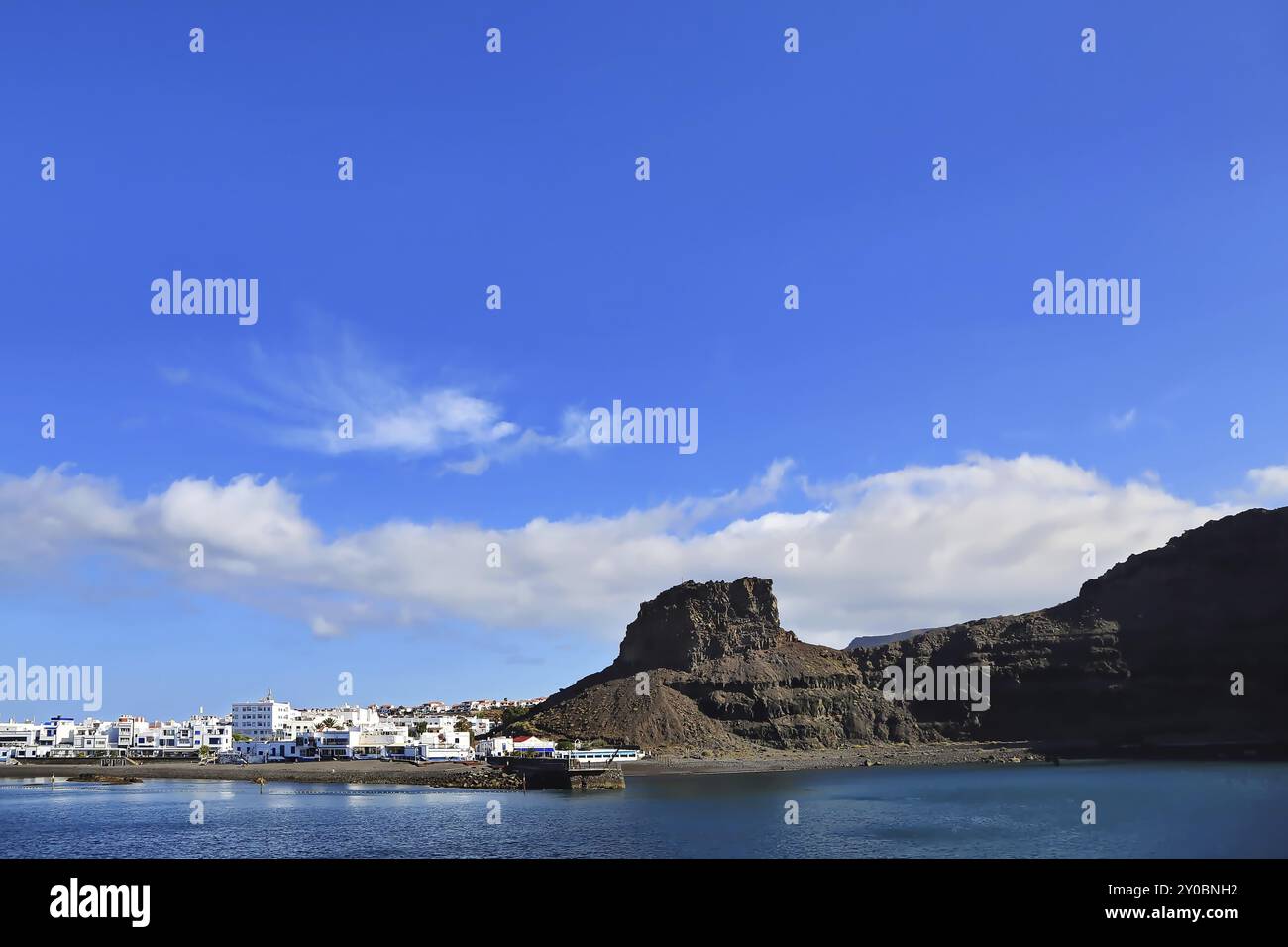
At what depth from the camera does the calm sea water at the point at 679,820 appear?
61.8 m

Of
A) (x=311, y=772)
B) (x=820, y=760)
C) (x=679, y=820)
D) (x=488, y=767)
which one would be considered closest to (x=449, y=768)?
(x=488, y=767)

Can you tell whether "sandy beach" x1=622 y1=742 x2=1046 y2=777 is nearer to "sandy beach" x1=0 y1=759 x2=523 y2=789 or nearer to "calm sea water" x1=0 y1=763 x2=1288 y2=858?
"sandy beach" x1=0 y1=759 x2=523 y2=789

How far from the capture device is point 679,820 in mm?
78438

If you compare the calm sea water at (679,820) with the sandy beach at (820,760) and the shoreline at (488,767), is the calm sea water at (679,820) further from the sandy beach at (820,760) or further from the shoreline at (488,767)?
the sandy beach at (820,760)

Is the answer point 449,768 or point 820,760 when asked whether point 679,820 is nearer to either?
point 449,768

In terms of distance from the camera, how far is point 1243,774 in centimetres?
13225

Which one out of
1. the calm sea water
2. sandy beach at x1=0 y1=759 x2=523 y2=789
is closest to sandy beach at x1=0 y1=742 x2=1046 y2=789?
sandy beach at x1=0 y1=759 x2=523 y2=789

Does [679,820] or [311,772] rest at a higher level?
[679,820]

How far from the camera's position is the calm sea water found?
61.8 meters

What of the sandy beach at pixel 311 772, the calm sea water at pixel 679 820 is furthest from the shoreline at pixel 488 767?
the calm sea water at pixel 679 820

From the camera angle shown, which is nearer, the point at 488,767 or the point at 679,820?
the point at 679,820
